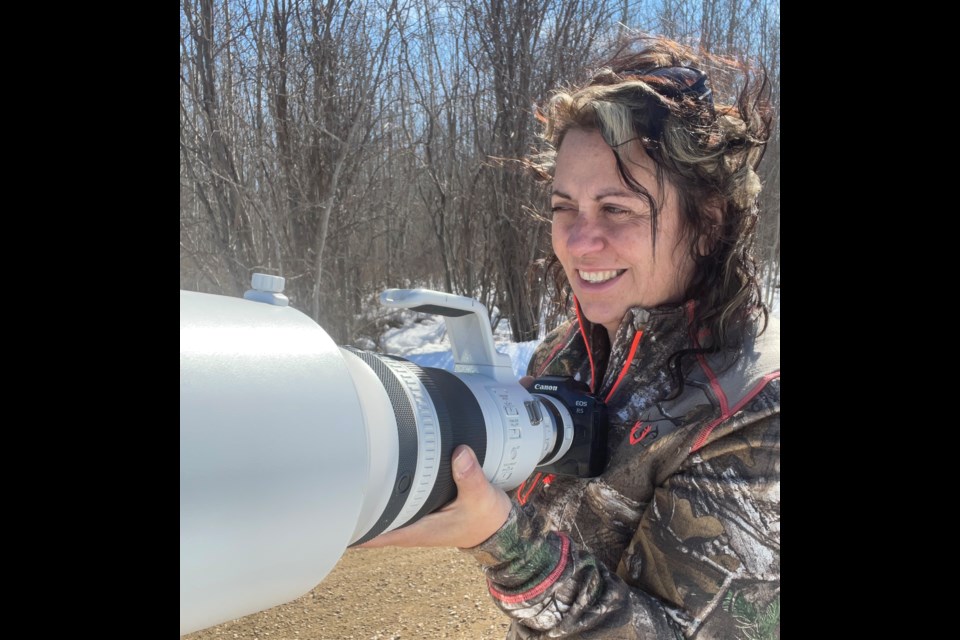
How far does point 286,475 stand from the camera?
641 mm

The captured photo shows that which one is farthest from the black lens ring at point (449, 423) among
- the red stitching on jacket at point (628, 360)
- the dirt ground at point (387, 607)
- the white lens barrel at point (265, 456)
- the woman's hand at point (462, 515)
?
the dirt ground at point (387, 607)

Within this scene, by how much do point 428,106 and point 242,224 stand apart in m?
3.49

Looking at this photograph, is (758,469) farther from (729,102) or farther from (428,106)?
(428,106)

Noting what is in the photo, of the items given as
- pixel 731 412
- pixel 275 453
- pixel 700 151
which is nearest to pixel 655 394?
pixel 731 412

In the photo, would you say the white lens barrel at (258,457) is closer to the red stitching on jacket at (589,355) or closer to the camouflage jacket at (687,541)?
the camouflage jacket at (687,541)

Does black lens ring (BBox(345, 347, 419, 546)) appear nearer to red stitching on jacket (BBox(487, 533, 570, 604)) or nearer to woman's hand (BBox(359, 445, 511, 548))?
woman's hand (BBox(359, 445, 511, 548))

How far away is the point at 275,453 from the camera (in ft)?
2.08

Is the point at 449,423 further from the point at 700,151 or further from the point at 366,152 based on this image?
the point at 366,152

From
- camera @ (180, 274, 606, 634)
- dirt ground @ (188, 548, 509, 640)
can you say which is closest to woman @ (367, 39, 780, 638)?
camera @ (180, 274, 606, 634)

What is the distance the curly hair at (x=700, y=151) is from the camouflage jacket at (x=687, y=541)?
106 millimetres

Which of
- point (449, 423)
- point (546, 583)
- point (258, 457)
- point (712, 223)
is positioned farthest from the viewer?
point (712, 223)

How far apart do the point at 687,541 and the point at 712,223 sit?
1.95 feet

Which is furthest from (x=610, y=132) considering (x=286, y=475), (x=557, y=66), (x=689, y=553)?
(x=557, y=66)

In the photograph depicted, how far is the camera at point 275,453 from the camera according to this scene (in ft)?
1.94
